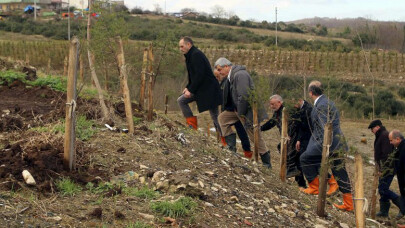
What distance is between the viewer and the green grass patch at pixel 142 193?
217 inches

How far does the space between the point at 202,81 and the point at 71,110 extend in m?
3.63

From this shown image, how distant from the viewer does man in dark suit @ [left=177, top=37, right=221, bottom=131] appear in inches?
348

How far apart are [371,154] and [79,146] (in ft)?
35.2

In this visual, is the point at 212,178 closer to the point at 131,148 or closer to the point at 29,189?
the point at 131,148

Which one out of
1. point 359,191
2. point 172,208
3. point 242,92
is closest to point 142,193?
point 172,208

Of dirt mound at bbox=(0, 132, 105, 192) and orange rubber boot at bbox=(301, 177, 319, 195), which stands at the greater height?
dirt mound at bbox=(0, 132, 105, 192)

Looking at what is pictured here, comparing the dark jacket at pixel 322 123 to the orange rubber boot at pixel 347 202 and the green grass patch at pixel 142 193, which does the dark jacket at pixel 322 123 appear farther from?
the green grass patch at pixel 142 193

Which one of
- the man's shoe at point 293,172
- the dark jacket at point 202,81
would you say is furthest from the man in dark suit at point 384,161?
the dark jacket at point 202,81

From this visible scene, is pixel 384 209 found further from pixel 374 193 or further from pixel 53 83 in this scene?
pixel 53 83

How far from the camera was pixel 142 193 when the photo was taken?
18.2ft

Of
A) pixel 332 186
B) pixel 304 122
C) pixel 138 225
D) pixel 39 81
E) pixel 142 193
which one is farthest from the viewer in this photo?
pixel 39 81

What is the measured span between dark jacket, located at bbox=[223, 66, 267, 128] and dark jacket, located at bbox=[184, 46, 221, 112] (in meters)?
0.28

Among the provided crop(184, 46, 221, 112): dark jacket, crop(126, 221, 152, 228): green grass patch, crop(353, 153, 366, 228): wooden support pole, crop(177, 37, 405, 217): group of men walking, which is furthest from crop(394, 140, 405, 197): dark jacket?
crop(126, 221, 152, 228): green grass patch

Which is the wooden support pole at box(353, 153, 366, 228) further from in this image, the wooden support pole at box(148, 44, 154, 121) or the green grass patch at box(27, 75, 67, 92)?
the green grass patch at box(27, 75, 67, 92)
